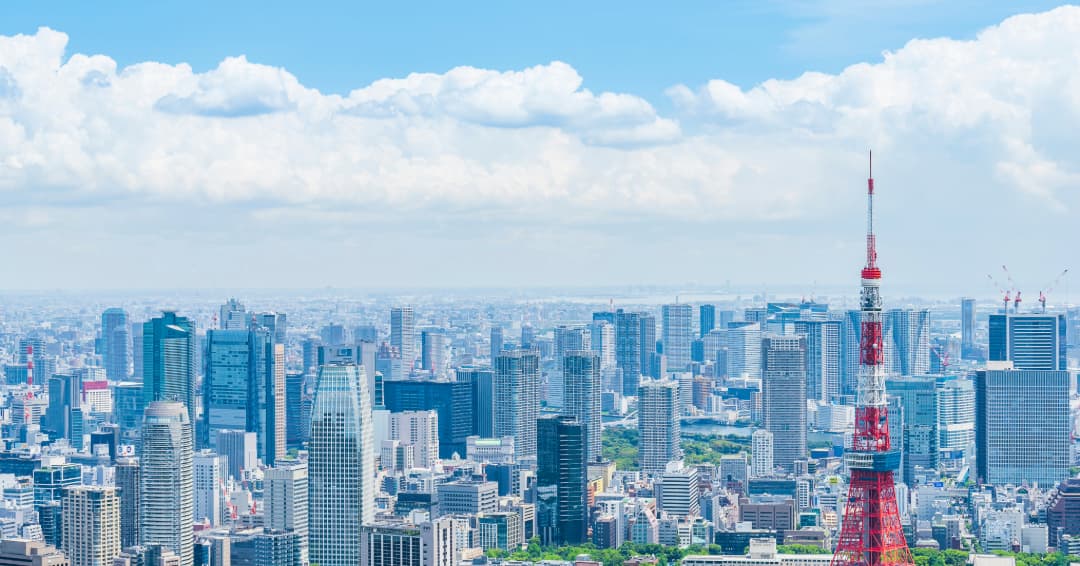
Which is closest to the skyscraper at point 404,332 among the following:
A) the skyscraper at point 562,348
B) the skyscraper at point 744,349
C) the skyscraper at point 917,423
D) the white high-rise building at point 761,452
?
the skyscraper at point 562,348

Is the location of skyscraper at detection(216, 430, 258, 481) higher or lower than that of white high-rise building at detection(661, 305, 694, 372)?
lower

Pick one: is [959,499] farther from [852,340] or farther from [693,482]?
[852,340]

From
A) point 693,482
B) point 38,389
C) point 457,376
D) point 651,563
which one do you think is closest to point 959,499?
point 693,482

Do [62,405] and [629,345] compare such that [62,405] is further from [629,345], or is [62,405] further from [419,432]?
[629,345]

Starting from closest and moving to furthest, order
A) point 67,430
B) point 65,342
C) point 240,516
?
point 240,516 < point 67,430 < point 65,342

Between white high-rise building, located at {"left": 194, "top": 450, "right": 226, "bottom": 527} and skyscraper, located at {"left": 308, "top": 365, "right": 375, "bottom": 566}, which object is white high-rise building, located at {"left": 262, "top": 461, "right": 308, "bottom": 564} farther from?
white high-rise building, located at {"left": 194, "top": 450, "right": 226, "bottom": 527}

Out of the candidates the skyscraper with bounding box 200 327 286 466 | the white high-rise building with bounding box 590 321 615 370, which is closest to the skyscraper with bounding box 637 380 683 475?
the skyscraper with bounding box 200 327 286 466

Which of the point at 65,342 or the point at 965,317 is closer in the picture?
the point at 965,317

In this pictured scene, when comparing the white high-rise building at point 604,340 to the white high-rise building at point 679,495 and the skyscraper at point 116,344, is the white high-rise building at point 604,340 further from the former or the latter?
the white high-rise building at point 679,495
